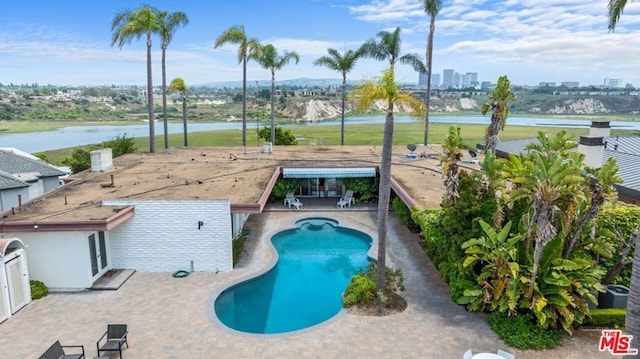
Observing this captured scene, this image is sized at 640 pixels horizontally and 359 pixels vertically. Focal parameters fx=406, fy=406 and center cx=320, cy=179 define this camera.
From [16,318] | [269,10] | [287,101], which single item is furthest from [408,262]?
[287,101]

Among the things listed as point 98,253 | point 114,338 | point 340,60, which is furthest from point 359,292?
point 340,60

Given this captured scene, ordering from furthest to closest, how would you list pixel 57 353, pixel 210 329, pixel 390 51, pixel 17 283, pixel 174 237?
pixel 390 51 → pixel 174 237 → pixel 17 283 → pixel 210 329 → pixel 57 353

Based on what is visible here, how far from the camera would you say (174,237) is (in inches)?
646

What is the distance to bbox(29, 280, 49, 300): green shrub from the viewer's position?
14023mm

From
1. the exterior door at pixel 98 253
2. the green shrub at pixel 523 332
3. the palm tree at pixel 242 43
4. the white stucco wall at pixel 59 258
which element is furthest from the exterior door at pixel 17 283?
the palm tree at pixel 242 43

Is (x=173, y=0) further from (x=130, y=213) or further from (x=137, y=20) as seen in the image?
(x=130, y=213)

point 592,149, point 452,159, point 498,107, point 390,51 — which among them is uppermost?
point 390,51

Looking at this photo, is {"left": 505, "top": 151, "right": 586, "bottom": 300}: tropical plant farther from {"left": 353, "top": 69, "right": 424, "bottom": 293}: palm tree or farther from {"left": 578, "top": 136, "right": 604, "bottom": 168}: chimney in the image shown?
{"left": 578, "top": 136, "right": 604, "bottom": 168}: chimney

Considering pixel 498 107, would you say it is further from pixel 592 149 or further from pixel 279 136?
pixel 279 136

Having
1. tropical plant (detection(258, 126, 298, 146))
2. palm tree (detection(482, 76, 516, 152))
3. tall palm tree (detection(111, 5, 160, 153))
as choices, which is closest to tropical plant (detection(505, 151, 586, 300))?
palm tree (detection(482, 76, 516, 152))

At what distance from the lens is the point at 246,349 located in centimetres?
1119

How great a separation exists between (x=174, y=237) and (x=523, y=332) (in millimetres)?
12796

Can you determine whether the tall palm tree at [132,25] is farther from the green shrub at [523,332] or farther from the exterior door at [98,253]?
the green shrub at [523,332]

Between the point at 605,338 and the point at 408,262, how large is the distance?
8.15 m
